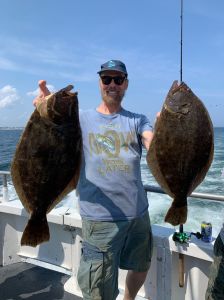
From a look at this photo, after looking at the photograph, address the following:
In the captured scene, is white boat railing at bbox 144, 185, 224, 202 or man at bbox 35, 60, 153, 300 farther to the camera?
white boat railing at bbox 144, 185, 224, 202

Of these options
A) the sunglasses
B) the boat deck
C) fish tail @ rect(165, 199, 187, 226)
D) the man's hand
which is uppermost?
the sunglasses

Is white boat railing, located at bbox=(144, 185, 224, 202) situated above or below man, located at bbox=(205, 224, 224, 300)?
above

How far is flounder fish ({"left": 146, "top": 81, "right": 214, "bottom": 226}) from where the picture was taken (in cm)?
261

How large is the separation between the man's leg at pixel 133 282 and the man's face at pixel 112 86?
172cm

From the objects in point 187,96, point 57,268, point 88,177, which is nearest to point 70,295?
point 57,268


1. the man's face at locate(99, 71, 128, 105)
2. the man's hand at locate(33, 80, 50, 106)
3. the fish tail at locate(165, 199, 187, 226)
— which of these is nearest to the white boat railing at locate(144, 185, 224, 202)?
the fish tail at locate(165, 199, 187, 226)

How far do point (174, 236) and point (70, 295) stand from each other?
1.61 metres

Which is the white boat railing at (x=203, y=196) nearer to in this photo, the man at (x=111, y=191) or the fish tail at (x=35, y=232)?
the man at (x=111, y=191)

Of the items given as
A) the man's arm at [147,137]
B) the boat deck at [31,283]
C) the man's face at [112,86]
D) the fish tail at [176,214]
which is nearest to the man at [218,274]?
the fish tail at [176,214]

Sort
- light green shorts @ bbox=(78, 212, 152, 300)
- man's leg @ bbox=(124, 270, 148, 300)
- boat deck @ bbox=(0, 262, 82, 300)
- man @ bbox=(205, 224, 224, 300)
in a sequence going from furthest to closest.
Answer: boat deck @ bbox=(0, 262, 82, 300) < man's leg @ bbox=(124, 270, 148, 300) < light green shorts @ bbox=(78, 212, 152, 300) < man @ bbox=(205, 224, 224, 300)

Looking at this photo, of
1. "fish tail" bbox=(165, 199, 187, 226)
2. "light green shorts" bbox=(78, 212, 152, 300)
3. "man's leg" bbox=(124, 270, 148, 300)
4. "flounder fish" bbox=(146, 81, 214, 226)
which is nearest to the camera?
"flounder fish" bbox=(146, 81, 214, 226)

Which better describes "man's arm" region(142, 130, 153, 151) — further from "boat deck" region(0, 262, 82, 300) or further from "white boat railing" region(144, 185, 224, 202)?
"boat deck" region(0, 262, 82, 300)

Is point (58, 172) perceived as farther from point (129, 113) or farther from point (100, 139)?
point (129, 113)

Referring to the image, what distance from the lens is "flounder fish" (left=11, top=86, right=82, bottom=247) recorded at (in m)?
2.47
